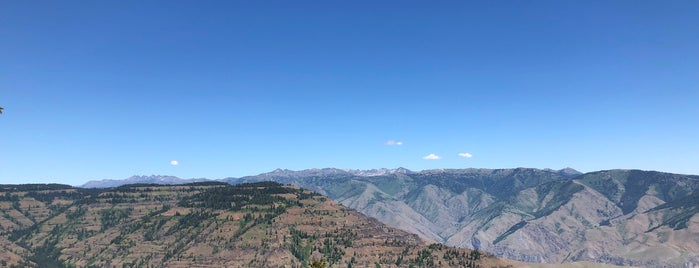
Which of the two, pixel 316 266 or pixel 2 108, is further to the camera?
pixel 316 266

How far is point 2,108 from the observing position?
261 ft

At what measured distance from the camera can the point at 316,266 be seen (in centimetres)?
9744

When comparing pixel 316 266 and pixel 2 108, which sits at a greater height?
pixel 2 108

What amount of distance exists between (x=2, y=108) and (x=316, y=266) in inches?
2307
